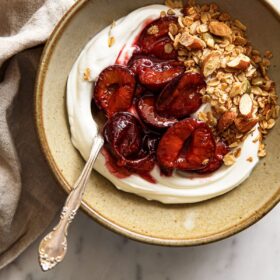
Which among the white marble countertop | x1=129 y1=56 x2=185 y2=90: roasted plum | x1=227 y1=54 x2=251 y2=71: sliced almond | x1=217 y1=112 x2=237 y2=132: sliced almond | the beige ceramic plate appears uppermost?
x1=227 y1=54 x2=251 y2=71: sliced almond

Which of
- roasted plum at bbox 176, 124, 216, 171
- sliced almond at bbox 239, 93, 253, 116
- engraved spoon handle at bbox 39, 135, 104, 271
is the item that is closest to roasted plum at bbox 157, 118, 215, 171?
roasted plum at bbox 176, 124, 216, 171

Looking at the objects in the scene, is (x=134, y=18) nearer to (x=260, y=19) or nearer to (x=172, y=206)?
(x=260, y=19)

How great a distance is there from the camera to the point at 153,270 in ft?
5.35

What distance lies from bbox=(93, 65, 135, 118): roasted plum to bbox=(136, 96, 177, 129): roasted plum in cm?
3

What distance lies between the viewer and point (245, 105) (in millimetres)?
1419

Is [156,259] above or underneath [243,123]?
underneath

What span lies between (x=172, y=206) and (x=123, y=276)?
0.93 feet

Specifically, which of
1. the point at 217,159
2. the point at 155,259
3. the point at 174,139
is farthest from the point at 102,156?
the point at 155,259

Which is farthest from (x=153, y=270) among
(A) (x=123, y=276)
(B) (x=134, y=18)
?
(B) (x=134, y=18)

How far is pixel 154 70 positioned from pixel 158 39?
9 cm

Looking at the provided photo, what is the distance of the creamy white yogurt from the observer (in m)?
1.43

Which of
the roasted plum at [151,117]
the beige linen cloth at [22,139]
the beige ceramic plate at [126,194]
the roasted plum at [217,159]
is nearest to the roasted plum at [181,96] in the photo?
the roasted plum at [151,117]

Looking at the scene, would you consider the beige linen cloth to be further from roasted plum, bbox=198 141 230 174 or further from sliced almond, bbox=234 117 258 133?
sliced almond, bbox=234 117 258 133

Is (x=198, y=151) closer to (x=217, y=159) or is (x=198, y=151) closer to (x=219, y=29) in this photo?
(x=217, y=159)
